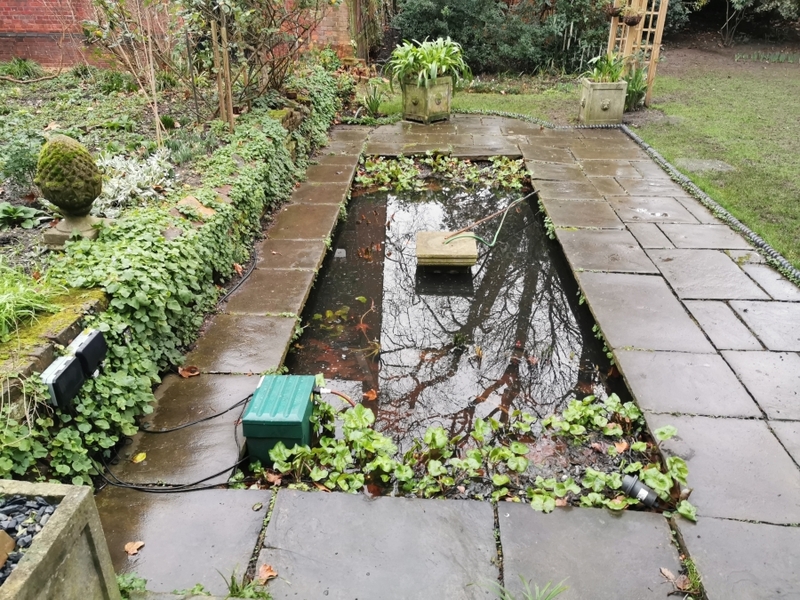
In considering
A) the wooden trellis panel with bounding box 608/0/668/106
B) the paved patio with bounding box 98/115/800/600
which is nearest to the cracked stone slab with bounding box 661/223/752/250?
the paved patio with bounding box 98/115/800/600

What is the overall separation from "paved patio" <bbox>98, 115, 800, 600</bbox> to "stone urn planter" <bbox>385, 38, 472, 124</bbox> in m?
3.78

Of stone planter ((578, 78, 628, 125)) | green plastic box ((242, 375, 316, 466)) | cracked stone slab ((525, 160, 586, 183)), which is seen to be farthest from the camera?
stone planter ((578, 78, 628, 125))

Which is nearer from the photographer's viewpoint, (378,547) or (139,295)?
(378,547)

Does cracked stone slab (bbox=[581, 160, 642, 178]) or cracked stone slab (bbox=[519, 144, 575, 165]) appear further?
cracked stone slab (bbox=[519, 144, 575, 165])

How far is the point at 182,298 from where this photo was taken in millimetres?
2951

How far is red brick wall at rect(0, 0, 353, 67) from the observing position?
9.08 metres

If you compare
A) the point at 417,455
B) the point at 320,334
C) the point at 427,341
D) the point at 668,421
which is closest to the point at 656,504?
the point at 668,421

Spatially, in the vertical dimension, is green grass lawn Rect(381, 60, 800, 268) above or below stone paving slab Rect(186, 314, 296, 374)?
above

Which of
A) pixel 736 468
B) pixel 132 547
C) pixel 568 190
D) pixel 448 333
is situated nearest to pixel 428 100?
pixel 568 190

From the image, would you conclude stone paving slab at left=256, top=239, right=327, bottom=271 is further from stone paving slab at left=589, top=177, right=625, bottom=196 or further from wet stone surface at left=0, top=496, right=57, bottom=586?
stone paving slab at left=589, top=177, right=625, bottom=196

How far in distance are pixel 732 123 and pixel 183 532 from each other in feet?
25.6

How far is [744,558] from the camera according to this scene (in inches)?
76.7

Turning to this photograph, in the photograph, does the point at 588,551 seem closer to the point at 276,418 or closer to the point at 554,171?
the point at 276,418

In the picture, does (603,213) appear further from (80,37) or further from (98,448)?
(80,37)
